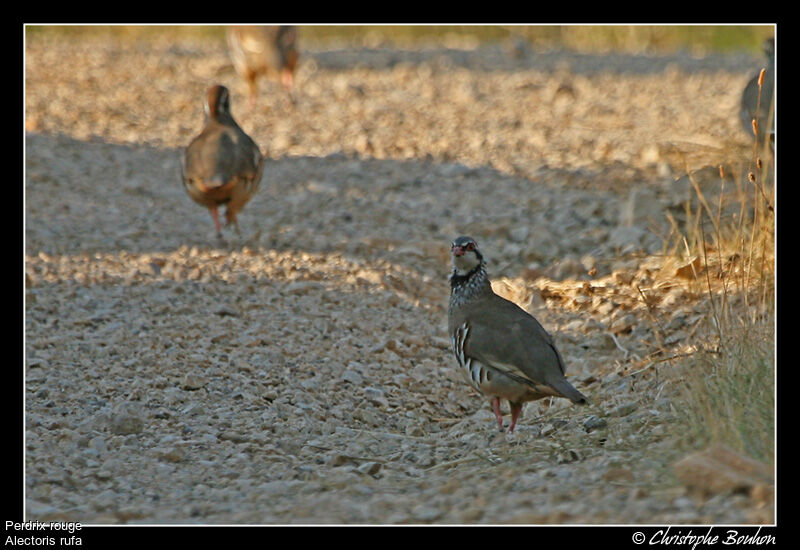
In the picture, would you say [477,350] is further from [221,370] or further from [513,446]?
[221,370]

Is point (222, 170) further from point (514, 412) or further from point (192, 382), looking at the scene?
point (514, 412)

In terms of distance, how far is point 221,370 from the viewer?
5.32 m

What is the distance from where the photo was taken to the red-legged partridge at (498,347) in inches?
182

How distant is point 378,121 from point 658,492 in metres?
7.46

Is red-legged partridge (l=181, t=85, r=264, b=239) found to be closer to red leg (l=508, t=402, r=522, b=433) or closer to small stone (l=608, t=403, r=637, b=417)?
red leg (l=508, t=402, r=522, b=433)

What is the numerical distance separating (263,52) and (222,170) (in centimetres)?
437

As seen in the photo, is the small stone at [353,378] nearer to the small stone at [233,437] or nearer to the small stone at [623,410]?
the small stone at [233,437]

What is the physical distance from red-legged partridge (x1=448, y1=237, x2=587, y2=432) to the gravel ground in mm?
205

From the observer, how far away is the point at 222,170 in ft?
24.2

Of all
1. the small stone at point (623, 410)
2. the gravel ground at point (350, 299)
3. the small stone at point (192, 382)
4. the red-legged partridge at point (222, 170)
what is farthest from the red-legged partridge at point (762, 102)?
the small stone at point (192, 382)

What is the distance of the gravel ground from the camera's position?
4.08 metres

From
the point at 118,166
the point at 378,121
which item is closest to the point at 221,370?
the point at 118,166

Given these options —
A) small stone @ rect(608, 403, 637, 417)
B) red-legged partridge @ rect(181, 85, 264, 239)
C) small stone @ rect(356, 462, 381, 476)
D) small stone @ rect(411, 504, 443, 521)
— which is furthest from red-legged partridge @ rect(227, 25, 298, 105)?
small stone @ rect(411, 504, 443, 521)

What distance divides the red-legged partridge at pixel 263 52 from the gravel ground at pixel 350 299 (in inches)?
10.8
